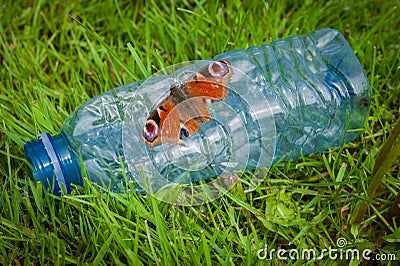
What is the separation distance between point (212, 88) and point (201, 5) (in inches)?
34.7

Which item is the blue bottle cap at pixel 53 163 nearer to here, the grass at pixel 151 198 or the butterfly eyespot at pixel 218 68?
the grass at pixel 151 198

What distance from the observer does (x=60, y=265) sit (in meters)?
1.83

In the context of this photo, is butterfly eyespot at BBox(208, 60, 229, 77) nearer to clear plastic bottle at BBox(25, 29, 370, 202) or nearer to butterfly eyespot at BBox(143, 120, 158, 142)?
clear plastic bottle at BBox(25, 29, 370, 202)

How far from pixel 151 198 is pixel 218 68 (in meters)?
0.59

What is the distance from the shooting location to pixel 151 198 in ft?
6.24

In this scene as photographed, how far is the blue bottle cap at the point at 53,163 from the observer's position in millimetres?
1918

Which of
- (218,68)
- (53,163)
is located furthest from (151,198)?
(218,68)

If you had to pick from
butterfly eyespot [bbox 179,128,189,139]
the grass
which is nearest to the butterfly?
butterfly eyespot [bbox 179,128,189,139]

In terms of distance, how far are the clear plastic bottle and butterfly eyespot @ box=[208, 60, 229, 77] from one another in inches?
2.0

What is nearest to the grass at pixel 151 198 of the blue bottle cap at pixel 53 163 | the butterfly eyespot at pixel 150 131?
the blue bottle cap at pixel 53 163

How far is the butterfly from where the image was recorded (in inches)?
79.7

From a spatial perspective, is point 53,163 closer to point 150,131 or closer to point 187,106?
point 150,131

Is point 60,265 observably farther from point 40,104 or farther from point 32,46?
point 32,46

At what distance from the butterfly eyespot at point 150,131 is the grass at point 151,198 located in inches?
9.3
